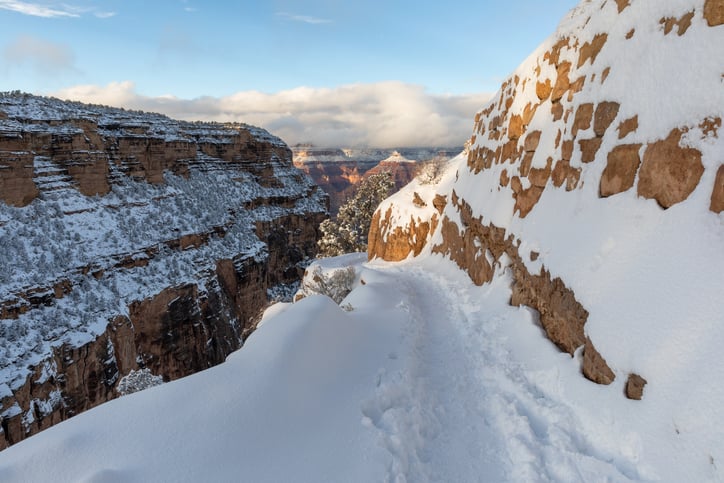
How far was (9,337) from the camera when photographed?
21422mm

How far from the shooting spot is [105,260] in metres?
30.3

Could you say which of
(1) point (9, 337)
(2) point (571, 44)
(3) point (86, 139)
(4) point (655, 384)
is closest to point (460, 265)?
(2) point (571, 44)

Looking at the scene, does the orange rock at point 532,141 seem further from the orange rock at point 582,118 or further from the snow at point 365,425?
the snow at point 365,425

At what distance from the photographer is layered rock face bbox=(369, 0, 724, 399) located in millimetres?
5023

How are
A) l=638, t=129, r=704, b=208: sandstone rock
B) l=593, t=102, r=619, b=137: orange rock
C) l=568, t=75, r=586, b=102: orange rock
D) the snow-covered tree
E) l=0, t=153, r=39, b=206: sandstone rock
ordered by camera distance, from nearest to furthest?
l=638, t=129, r=704, b=208: sandstone rock
l=593, t=102, r=619, b=137: orange rock
l=568, t=75, r=586, b=102: orange rock
l=0, t=153, r=39, b=206: sandstone rock
the snow-covered tree

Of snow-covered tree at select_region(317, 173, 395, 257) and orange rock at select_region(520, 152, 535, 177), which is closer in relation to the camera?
orange rock at select_region(520, 152, 535, 177)

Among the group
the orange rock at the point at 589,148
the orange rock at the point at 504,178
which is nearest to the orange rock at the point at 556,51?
the orange rock at the point at 504,178

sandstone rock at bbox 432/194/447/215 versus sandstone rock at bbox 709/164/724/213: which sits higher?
sandstone rock at bbox 709/164/724/213

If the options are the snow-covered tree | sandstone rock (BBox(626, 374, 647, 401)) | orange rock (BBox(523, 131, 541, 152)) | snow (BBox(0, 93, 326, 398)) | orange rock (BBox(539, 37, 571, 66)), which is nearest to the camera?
sandstone rock (BBox(626, 374, 647, 401))

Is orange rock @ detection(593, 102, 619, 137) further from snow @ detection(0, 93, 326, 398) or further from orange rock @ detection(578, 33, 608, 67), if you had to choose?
snow @ detection(0, 93, 326, 398)

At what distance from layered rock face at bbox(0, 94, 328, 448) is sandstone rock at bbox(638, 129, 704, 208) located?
18.1 meters

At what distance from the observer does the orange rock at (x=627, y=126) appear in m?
6.51

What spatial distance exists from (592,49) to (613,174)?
13.9 feet

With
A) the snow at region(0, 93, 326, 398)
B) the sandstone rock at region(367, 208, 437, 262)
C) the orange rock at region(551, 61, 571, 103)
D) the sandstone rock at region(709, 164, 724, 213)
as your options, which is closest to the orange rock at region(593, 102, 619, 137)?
the orange rock at region(551, 61, 571, 103)
